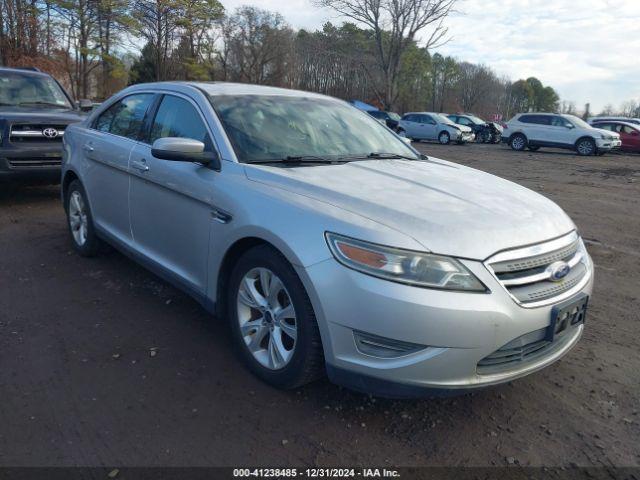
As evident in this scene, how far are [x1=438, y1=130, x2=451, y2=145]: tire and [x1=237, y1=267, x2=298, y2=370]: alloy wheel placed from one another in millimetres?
26100

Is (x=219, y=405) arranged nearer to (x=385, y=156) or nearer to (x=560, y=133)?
(x=385, y=156)

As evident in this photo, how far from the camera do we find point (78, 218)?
16.8ft

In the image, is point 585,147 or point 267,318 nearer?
point 267,318

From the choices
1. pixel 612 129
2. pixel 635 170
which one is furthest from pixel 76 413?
pixel 612 129

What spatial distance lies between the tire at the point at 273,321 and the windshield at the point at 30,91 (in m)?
6.88

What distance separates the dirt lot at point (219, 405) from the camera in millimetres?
2406

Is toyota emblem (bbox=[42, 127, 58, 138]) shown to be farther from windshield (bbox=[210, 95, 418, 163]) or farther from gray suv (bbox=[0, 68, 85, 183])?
windshield (bbox=[210, 95, 418, 163])

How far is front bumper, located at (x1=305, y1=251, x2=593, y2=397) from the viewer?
2.28 metres

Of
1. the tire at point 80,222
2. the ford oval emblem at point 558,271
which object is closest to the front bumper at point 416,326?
the ford oval emblem at point 558,271

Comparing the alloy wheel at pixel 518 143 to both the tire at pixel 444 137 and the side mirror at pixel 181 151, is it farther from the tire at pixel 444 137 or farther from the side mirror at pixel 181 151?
the side mirror at pixel 181 151

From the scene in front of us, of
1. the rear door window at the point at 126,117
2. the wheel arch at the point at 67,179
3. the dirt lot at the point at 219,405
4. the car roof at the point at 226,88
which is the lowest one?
the dirt lot at the point at 219,405

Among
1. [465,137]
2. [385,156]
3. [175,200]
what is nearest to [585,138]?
[465,137]

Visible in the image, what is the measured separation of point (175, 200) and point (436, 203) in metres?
1.71

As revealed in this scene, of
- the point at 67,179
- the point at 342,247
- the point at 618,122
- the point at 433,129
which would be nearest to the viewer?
the point at 342,247
